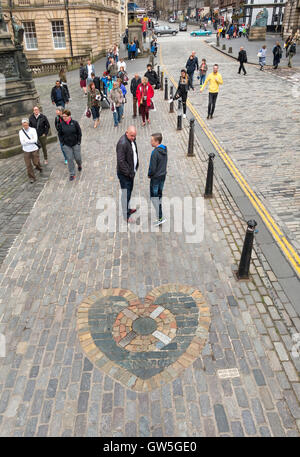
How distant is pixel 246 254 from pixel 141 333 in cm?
197

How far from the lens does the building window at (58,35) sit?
32.1 meters

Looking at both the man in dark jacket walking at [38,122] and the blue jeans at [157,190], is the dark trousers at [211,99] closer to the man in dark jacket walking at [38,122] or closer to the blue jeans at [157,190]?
the man in dark jacket walking at [38,122]

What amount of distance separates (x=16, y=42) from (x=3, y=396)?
11.1 m

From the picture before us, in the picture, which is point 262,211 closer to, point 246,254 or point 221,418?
point 246,254

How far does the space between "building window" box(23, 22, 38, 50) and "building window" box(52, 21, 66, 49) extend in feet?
6.88

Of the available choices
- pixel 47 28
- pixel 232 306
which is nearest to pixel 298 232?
pixel 232 306

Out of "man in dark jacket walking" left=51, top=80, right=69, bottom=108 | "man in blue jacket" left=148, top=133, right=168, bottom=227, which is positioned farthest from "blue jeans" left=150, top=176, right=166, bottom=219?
"man in dark jacket walking" left=51, top=80, right=69, bottom=108

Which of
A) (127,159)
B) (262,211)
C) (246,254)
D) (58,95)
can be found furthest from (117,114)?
(246,254)

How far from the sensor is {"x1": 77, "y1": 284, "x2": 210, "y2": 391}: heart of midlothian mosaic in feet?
12.7

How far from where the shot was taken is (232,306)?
4.73m

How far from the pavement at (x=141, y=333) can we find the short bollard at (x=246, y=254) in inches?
5.5

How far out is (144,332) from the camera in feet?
14.3

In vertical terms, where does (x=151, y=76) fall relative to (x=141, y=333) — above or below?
above

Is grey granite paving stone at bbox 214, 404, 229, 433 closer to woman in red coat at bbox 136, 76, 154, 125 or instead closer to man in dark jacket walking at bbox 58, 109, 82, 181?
man in dark jacket walking at bbox 58, 109, 82, 181
